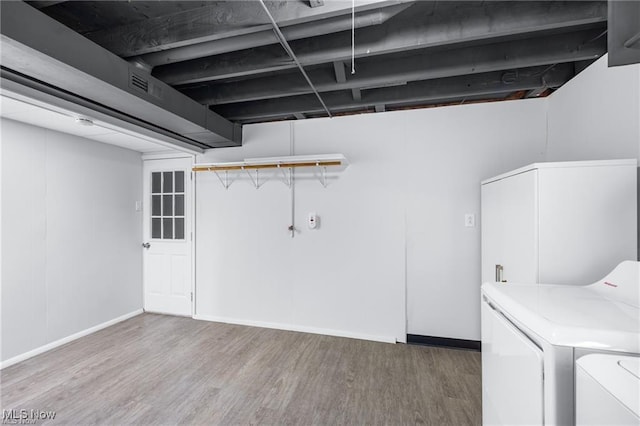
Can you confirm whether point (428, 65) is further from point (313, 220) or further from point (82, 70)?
point (82, 70)

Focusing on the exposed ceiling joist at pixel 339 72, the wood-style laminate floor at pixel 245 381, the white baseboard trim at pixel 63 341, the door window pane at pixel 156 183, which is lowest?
the wood-style laminate floor at pixel 245 381

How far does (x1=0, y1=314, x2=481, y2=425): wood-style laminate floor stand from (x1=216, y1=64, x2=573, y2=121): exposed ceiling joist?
252 cm

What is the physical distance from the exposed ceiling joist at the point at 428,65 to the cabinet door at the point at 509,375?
1.79m

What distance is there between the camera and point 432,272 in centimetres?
291

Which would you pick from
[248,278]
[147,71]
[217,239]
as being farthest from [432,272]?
[147,71]

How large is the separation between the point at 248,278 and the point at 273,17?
275 centimetres

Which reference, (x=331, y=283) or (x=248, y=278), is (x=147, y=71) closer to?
(x=248, y=278)

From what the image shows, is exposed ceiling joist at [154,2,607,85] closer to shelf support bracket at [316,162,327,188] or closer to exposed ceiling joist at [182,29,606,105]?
exposed ceiling joist at [182,29,606,105]

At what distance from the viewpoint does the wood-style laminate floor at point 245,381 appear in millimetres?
1938

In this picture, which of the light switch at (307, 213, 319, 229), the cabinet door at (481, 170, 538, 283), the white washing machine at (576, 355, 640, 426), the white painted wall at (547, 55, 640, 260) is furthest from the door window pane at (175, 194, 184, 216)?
the white painted wall at (547, 55, 640, 260)

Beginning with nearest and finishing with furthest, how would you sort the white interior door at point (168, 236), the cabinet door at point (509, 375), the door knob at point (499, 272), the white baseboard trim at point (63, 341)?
the cabinet door at point (509, 375)
the door knob at point (499, 272)
the white baseboard trim at point (63, 341)
the white interior door at point (168, 236)

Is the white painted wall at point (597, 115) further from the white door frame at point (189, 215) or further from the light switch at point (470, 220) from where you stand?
the white door frame at point (189, 215)

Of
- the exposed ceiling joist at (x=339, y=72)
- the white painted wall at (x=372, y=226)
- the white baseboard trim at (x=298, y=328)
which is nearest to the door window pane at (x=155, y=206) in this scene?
the white painted wall at (x=372, y=226)

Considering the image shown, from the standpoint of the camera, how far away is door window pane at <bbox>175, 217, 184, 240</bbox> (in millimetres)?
3805
